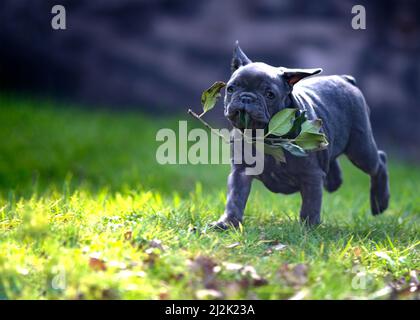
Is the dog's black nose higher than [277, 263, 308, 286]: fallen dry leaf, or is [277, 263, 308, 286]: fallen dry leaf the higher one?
the dog's black nose

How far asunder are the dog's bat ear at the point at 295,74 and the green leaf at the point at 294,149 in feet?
1.45

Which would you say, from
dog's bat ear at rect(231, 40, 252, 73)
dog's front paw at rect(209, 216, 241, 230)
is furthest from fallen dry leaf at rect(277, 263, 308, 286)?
dog's bat ear at rect(231, 40, 252, 73)

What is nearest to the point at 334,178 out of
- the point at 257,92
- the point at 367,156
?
the point at 367,156

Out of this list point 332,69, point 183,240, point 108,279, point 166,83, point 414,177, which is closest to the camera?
point 108,279

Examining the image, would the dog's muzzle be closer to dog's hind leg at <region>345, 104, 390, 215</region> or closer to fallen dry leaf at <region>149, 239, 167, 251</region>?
fallen dry leaf at <region>149, 239, 167, 251</region>

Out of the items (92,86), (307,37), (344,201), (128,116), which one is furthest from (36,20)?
(344,201)

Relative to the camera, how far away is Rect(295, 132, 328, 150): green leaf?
4.42 m

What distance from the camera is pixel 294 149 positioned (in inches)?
175

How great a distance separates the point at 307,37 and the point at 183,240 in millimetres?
7680

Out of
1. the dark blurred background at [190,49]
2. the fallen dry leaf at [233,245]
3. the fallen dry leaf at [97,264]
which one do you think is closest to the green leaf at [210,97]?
the fallen dry leaf at [233,245]

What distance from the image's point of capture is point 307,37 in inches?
446

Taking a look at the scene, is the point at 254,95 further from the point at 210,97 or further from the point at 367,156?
the point at 367,156

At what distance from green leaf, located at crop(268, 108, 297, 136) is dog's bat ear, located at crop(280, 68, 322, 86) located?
0.90 feet
